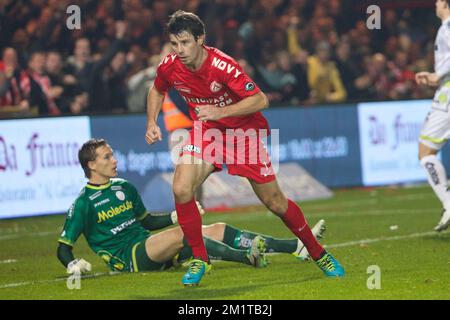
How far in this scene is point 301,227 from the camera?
905cm

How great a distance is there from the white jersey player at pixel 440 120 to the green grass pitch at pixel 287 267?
22.7 inches

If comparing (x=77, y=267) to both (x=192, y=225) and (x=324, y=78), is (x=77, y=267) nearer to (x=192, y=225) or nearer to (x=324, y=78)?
(x=192, y=225)

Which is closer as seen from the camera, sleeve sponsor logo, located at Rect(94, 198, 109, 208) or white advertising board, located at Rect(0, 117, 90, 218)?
sleeve sponsor logo, located at Rect(94, 198, 109, 208)

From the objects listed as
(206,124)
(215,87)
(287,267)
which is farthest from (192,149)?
(287,267)

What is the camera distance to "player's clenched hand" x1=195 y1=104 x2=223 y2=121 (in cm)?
831

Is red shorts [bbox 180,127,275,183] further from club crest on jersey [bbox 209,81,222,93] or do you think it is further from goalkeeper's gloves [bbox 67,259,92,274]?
goalkeeper's gloves [bbox 67,259,92,274]

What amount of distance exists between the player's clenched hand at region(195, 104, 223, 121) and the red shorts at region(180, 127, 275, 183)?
0.53 meters

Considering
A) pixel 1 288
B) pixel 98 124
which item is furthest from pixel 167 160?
pixel 1 288

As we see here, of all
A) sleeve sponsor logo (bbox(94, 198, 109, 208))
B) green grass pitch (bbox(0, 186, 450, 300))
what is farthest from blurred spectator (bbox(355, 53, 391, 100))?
sleeve sponsor logo (bbox(94, 198, 109, 208))

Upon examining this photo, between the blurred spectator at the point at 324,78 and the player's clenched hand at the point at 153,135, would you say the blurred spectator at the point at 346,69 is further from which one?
the player's clenched hand at the point at 153,135

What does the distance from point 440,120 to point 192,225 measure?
4.25m

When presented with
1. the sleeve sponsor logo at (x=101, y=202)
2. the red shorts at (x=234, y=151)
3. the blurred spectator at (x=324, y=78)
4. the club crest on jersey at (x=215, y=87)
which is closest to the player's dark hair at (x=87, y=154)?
the sleeve sponsor logo at (x=101, y=202)

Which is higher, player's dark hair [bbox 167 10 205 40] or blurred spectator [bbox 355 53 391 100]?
player's dark hair [bbox 167 10 205 40]

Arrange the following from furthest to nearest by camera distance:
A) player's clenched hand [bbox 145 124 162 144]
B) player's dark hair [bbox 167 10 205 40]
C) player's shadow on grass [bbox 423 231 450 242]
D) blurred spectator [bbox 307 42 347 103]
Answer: blurred spectator [bbox 307 42 347 103]
player's shadow on grass [bbox 423 231 450 242]
player's clenched hand [bbox 145 124 162 144]
player's dark hair [bbox 167 10 205 40]
